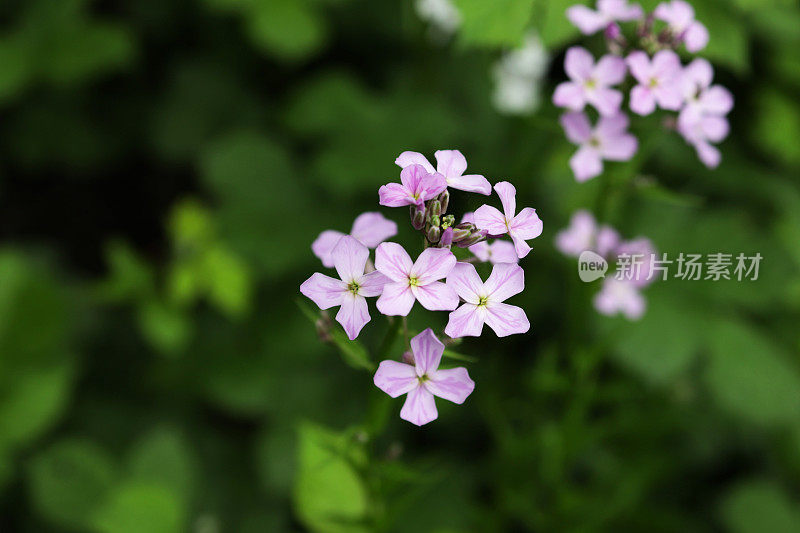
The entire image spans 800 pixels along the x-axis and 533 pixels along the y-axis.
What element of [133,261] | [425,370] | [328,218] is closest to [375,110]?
[328,218]

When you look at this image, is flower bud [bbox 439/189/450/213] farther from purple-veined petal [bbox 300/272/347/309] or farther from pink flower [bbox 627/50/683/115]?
pink flower [bbox 627/50/683/115]

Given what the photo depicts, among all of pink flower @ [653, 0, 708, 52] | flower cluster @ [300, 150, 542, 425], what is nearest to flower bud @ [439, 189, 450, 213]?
flower cluster @ [300, 150, 542, 425]

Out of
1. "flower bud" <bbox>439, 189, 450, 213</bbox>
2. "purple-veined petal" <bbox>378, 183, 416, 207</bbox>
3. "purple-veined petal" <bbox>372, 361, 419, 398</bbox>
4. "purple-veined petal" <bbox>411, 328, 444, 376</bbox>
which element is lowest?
"purple-veined petal" <bbox>372, 361, 419, 398</bbox>

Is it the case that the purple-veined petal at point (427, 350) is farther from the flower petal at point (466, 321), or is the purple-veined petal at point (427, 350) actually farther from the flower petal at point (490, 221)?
the flower petal at point (490, 221)

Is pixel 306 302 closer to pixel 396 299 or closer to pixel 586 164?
pixel 586 164

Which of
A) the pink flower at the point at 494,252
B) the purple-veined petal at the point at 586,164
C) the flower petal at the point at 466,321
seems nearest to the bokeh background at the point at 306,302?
the purple-veined petal at the point at 586,164

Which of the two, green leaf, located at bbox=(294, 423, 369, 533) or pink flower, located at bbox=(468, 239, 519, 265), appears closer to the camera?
pink flower, located at bbox=(468, 239, 519, 265)

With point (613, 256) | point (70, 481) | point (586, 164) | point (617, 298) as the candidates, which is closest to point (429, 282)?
point (586, 164)
